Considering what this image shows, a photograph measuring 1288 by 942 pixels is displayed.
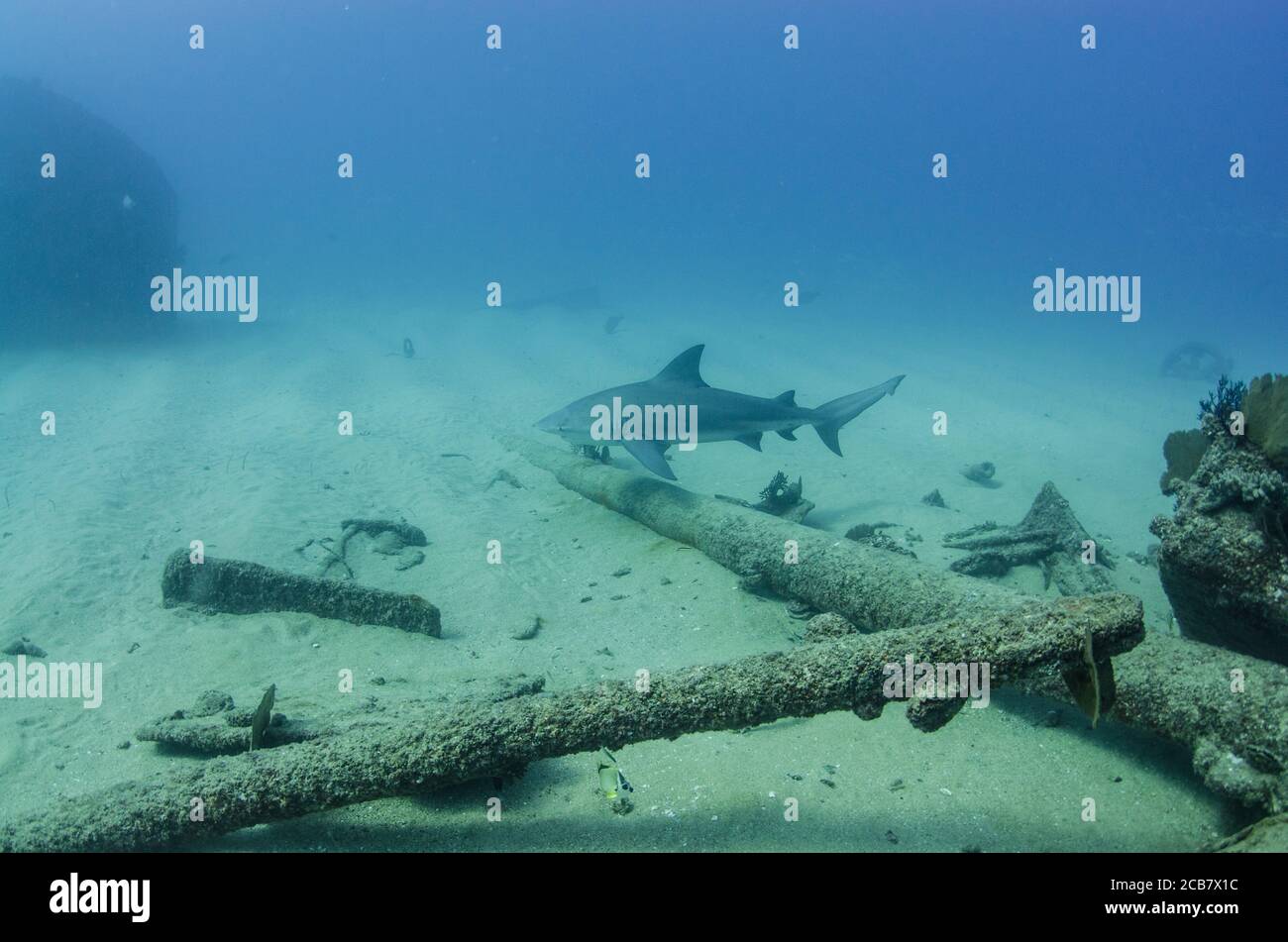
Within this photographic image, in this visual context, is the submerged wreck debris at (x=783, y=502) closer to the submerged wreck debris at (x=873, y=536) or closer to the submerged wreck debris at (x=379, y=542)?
the submerged wreck debris at (x=873, y=536)

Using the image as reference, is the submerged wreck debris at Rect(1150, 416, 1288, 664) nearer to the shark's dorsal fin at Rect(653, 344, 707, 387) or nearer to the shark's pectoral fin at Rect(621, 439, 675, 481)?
the shark's pectoral fin at Rect(621, 439, 675, 481)

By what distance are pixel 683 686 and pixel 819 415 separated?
6676 millimetres

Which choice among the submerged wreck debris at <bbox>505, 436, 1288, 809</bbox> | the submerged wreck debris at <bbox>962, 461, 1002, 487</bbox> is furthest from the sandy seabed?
the submerged wreck debris at <bbox>505, 436, 1288, 809</bbox>

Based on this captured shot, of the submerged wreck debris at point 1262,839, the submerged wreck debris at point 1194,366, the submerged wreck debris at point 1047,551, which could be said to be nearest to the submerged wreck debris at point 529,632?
the submerged wreck debris at point 1047,551

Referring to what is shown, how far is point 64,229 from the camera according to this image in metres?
23.4

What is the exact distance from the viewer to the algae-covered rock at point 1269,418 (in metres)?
4.63

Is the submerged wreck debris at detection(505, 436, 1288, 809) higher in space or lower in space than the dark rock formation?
lower

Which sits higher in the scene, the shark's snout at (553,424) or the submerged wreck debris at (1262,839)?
the shark's snout at (553,424)

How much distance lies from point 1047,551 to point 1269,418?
3.18 metres

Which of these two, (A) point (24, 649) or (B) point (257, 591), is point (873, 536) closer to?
(B) point (257, 591)

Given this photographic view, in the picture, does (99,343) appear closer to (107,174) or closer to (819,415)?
(107,174)

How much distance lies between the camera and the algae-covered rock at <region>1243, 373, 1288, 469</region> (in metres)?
4.63

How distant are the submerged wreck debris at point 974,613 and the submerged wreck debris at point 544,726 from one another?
28cm
